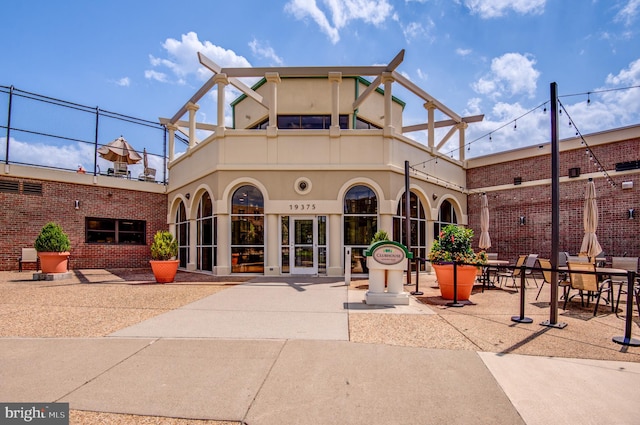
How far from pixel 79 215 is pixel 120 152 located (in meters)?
4.12

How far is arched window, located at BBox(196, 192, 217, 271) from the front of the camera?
13.3 metres

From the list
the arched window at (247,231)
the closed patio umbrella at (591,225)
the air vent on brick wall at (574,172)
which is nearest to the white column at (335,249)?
the arched window at (247,231)

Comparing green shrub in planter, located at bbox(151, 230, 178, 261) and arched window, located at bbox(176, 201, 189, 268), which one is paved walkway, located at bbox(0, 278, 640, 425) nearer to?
green shrub in planter, located at bbox(151, 230, 178, 261)

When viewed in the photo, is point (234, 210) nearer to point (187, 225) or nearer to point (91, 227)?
point (187, 225)

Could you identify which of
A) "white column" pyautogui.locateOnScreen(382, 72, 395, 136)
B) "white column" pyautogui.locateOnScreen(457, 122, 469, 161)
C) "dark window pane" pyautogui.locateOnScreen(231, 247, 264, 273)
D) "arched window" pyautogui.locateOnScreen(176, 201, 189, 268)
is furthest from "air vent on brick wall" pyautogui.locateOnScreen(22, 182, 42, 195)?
"white column" pyautogui.locateOnScreen(457, 122, 469, 161)

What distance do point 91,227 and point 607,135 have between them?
21297mm

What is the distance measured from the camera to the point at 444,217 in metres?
15.6

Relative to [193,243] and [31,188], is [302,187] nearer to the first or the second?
[193,243]

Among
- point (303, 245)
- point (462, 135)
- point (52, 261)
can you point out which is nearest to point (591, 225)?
point (303, 245)

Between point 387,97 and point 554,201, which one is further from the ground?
point 387,97

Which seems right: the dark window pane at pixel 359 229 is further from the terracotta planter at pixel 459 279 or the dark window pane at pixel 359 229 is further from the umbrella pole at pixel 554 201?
the umbrella pole at pixel 554 201

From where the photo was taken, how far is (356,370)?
3.80m

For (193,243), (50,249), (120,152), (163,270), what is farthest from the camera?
(120,152)

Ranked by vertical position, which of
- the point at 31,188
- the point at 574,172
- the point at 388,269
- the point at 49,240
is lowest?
the point at 388,269
